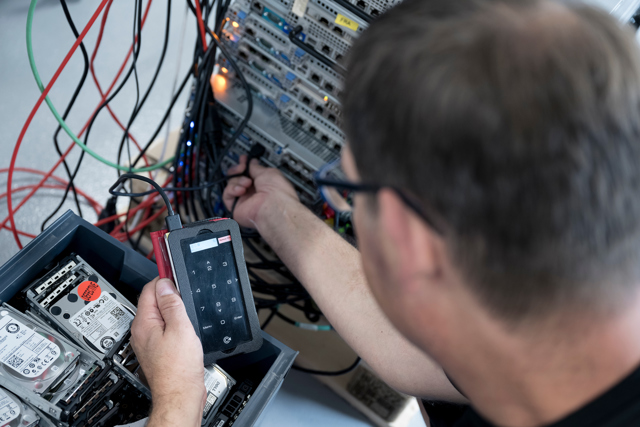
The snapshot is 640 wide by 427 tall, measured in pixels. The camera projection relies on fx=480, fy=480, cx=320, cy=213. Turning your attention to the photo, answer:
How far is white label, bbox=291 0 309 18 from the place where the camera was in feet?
2.59

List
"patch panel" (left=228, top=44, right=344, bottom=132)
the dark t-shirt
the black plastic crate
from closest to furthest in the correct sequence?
the dark t-shirt → the black plastic crate → "patch panel" (left=228, top=44, right=344, bottom=132)

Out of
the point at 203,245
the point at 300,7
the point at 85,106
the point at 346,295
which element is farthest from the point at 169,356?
the point at 85,106

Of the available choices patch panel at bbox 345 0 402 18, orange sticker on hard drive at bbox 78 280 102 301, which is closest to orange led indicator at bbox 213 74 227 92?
patch panel at bbox 345 0 402 18

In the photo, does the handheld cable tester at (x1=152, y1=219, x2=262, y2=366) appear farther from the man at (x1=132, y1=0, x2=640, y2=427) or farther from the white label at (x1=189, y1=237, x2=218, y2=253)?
the man at (x1=132, y1=0, x2=640, y2=427)

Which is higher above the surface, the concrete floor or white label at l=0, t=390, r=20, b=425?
the concrete floor

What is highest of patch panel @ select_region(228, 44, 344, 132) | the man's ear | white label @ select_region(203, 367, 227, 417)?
patch panel @ select_region(228, 44, 344, 132)

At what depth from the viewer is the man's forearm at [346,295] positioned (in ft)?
2.61

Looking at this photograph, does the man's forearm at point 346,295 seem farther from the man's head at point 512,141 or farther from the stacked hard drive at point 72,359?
the man's head at point 512,141

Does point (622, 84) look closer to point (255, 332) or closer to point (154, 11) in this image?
point (255, 332)

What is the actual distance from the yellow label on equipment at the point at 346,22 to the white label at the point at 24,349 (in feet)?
2.13

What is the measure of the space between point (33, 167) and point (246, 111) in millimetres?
780

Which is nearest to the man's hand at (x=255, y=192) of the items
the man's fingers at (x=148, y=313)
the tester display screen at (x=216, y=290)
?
the tester display screen at (x=216, y=290)

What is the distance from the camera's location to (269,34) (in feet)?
2.90

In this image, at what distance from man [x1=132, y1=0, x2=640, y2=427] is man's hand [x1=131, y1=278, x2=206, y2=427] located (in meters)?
0.31
